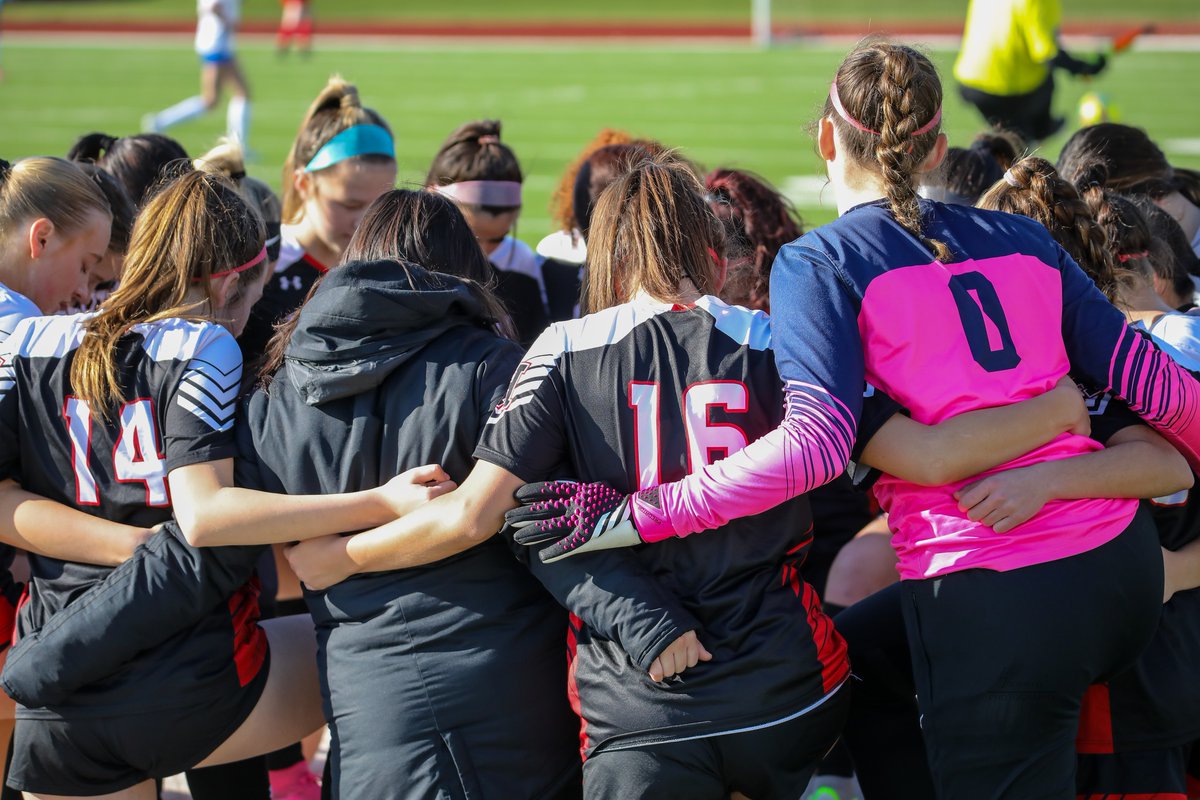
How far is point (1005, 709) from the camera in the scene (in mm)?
2271

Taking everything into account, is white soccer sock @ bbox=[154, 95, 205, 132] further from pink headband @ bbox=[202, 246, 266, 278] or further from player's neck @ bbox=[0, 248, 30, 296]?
pink headband @ bbox=[202, 246, 266, 278]

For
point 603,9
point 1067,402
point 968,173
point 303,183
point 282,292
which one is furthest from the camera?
point 603,9

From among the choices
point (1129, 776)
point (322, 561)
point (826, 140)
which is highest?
point (826, 140)

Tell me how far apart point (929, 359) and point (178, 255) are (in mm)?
1593

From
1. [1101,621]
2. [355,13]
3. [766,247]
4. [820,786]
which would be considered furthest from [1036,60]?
[355,13]

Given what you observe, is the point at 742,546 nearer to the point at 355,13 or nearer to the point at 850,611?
the point at 850,611

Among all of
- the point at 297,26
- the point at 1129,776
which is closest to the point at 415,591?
the point at 1129,776

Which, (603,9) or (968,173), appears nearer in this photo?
(968,173)

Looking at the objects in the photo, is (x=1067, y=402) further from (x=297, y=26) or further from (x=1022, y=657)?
(x=297, y=26)

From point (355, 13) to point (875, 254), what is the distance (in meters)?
37.1

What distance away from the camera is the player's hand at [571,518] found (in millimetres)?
2273

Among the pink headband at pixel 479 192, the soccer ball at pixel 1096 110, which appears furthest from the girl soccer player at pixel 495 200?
the soccer ball at pixel 1096 110

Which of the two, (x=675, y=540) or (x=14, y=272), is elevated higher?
(x=14, y=272)

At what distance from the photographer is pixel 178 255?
272cm
